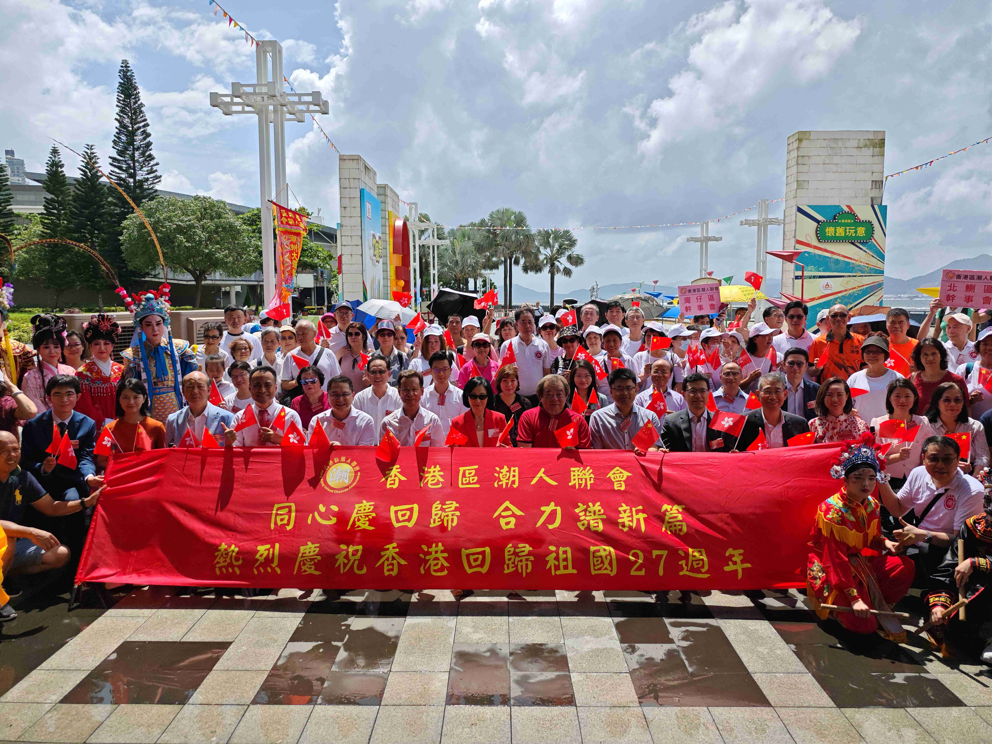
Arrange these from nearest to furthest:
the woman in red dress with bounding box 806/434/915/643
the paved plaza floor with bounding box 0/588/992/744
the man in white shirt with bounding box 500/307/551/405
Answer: the paved plaza floor with bounding box 0/588/992/744 < the woman in red dress with bounding box 806/434/915/643 < the man in white shirt with bounding box 500/307/551/405

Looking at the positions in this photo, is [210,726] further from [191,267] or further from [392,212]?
[191,267]

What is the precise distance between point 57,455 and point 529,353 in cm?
425

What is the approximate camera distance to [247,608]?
161 inches

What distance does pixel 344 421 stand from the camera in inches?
195

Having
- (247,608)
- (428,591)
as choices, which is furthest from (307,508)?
(428,591)

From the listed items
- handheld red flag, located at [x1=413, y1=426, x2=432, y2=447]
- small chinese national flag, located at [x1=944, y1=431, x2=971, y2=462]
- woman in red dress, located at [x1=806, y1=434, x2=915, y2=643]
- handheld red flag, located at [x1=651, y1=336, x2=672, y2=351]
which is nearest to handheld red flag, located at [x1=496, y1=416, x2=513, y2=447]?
handheld red flag, located at [x1=413, y1=426, x2=432, y2=447]

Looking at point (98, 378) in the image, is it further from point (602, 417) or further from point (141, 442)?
point (602, 417)

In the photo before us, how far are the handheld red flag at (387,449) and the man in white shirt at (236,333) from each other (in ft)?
10.4

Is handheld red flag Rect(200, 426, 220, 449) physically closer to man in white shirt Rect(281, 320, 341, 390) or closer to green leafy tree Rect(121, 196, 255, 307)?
man in white shirt Rect(281, 320, 341, 390)

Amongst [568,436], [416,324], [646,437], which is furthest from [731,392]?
[416,324]

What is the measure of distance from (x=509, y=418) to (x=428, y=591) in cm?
169

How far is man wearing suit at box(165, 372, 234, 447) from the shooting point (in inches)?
186

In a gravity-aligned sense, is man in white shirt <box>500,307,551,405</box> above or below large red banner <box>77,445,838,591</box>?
above

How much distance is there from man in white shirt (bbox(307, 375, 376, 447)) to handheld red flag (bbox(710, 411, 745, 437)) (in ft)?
8.63
